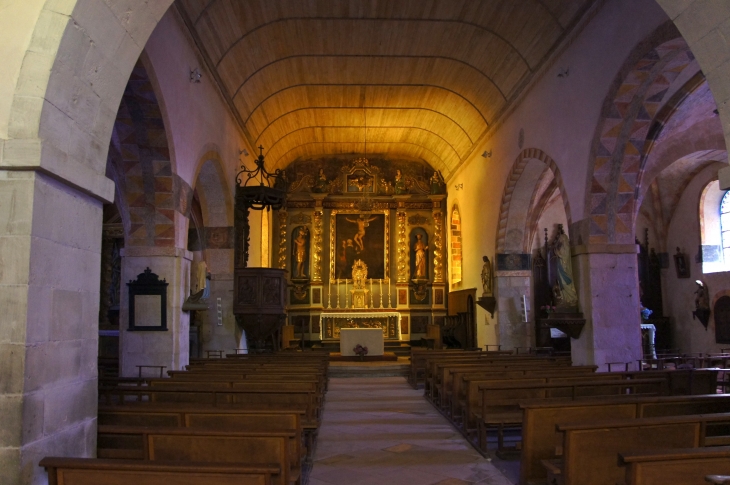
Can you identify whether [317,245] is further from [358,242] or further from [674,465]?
[674,465]

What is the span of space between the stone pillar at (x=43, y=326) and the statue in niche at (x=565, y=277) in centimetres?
744

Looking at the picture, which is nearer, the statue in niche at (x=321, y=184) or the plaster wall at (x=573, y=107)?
the plaster wall at (x=573, y=107)

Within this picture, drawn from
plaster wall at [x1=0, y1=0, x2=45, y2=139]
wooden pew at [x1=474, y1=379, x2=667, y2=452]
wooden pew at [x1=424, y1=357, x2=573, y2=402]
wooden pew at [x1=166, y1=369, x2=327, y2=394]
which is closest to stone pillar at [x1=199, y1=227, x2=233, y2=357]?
wooden pew at [x1=424, y1=357, x2=573, y2=402]

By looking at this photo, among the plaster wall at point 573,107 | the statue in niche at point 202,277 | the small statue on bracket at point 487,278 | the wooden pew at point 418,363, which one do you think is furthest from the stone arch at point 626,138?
the statue in niche at point 202,277

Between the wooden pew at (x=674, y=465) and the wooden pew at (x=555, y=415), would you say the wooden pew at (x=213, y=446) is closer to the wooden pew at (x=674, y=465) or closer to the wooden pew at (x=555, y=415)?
the wooden pew at (x=674, y=465)

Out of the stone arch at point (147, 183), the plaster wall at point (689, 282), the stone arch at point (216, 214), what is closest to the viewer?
the stone arch at point (147, 183)

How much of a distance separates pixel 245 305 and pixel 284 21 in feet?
18.5

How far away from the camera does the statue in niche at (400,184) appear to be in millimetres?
20938

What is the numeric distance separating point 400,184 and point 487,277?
6859mm

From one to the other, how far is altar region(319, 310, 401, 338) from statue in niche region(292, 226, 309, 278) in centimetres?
161

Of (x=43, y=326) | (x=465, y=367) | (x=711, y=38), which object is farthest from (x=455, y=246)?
(x=43, y=326)

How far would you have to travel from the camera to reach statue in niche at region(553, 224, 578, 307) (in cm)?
973

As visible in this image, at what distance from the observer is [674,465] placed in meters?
3.24

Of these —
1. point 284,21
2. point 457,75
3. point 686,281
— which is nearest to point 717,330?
point 686,281
